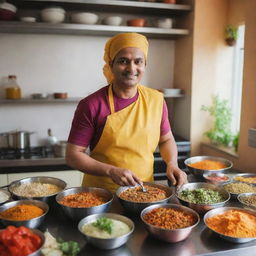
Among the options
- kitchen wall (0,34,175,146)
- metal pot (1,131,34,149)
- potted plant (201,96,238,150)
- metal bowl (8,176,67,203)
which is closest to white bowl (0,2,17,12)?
kitchen wall (0,34,175,146)

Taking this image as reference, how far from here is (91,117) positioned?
1840 millimetres

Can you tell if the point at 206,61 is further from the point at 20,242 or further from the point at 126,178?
the point at 20,242

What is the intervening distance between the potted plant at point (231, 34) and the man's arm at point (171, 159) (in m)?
2.01

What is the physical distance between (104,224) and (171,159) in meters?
0.87

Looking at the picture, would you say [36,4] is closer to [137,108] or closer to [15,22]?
[15,22]

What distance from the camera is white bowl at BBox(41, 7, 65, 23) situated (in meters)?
3.23

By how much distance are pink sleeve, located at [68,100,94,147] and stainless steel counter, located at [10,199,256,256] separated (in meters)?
0.53

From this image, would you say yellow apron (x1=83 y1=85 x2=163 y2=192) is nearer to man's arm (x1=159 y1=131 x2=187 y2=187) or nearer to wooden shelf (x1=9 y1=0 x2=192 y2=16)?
man's arm (x1=159 y1=131 x2=187 y2=187)

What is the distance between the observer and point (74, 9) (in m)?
3.65

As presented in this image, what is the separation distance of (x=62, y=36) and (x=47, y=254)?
306cm

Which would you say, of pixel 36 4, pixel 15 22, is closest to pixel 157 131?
pixel 15 22

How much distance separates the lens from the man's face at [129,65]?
182 centimetres

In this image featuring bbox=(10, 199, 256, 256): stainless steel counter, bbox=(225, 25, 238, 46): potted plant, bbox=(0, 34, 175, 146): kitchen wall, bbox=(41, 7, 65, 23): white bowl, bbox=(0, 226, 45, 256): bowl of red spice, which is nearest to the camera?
bbox=(0, 226, 45, 256): bowl of red spice

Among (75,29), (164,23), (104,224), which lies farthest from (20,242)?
(164,23)
